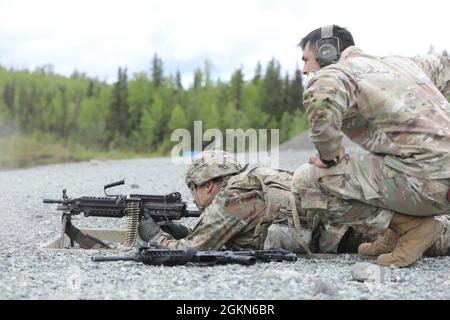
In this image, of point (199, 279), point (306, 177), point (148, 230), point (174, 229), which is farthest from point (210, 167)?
point (199, 279)

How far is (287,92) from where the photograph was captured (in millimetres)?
44062

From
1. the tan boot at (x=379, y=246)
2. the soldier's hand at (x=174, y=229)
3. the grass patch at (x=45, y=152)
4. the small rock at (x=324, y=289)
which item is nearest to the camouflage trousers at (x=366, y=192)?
the tan boot at (x=379, y=246)

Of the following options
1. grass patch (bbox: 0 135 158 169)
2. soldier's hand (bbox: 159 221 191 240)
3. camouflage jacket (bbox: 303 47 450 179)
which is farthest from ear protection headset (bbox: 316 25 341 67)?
grass patch (bbox: 0 135 158 169)

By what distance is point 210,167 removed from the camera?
5.52m

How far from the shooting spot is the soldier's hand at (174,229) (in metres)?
5.75

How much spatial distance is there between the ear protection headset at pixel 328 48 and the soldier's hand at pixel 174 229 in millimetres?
1796

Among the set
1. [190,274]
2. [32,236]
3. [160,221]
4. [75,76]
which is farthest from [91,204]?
[75,76]

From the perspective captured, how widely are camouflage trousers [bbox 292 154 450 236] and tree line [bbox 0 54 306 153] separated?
35.3 meters

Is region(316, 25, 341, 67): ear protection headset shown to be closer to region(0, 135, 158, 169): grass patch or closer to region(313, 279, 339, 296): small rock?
region(313, 279, 339, 296): small rock

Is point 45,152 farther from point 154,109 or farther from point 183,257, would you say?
point 183,257

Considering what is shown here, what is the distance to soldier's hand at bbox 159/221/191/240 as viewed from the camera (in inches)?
226

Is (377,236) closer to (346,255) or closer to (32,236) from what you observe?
(346,255)

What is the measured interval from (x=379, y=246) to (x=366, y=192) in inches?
24.0

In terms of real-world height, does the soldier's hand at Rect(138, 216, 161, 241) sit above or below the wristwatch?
below
